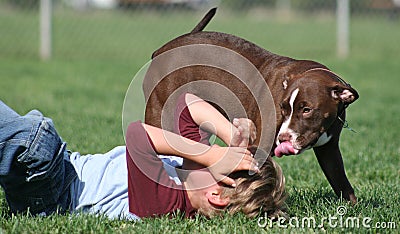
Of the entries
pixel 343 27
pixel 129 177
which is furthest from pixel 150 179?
pixel 343 27

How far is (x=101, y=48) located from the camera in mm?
13547

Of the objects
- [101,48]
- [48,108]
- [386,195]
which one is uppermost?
[386,195]

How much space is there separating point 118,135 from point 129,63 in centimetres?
580

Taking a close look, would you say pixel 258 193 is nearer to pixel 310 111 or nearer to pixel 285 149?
pixel 285 149

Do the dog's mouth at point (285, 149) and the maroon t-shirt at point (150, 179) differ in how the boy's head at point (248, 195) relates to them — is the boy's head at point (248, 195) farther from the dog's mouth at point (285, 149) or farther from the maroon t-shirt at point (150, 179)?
the dog's mouth at point (285, 149)

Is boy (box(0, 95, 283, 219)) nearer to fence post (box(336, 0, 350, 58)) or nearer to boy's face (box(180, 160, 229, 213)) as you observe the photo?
boy's face (box(180, 160, 229, 213))

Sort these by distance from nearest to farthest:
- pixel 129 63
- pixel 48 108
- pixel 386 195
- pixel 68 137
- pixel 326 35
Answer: pixel 386 195
pixel 68 137
pixel 48 108
pixel 129 63
pixel 326 35

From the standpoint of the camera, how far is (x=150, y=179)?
3254mm

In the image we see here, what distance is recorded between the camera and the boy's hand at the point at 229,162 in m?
3.18

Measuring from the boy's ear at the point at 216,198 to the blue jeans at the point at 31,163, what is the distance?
2.49ft

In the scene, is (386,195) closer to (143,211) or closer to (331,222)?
(331,222)

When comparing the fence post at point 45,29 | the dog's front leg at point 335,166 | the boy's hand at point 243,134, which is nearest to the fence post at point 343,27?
the fence post at point 45,29

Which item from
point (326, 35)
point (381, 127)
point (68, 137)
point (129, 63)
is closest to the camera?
point (68, 137)

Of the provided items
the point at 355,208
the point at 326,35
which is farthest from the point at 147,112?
the point at 326,35
